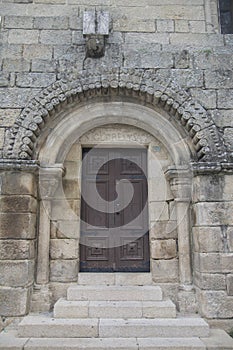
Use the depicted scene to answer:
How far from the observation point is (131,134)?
4129 millimetres

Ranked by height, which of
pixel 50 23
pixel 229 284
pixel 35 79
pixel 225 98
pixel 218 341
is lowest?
pixel 218 341

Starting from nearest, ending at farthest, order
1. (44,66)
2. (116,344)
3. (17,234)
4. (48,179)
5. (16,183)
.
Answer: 1. (116,344)
2. (17,234)
3. (16,183)
4. (48,179)
5. (44,66)

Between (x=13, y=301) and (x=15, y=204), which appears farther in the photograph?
(x=15, y=204)

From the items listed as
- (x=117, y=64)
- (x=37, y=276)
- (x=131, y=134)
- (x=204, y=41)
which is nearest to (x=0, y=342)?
(x=37, y=276)

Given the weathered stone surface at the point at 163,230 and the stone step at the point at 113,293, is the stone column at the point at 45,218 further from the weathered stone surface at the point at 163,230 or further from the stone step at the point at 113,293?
the weathered stone surface at the point at 163,230

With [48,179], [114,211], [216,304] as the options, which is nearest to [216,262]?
[216,304]

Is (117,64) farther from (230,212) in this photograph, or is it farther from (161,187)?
(230,212)

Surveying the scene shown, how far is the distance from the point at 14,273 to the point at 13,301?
Result: 0.30m

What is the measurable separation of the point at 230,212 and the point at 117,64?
2400 mm

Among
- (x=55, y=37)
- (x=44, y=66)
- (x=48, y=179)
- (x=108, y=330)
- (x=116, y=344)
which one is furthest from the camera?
(x=55, y=37)

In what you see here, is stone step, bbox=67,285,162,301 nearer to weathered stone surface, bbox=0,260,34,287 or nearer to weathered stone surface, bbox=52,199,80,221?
weathered stone surface, bbox=0,260,34,287

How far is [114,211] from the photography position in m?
3.98

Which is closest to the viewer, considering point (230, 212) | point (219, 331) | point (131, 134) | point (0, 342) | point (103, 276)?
point (0, 342)

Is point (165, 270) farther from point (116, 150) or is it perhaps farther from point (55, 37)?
point (55, 37)
